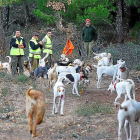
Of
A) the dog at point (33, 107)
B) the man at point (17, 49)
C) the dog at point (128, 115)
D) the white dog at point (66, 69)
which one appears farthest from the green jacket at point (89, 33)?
the dog at point (128, 115)

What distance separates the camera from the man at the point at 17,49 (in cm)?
1409

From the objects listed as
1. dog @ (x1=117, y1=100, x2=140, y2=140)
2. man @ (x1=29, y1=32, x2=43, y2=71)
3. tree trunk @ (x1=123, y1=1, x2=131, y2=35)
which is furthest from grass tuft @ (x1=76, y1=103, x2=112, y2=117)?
tree trunk @ (x1=123, y1=1, x2=131, y2=35)

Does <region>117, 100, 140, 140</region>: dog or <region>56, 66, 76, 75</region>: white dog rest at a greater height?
<region>56, 66, 76, 75</region>: white dog

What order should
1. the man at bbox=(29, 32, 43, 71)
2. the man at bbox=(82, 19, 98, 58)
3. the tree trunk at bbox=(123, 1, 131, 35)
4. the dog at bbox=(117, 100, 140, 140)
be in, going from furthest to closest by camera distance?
the tree trunk at bbox=(123, 1, 131, 35)
the man at bbox=(82, 19, 98, 58)
the man at bbox=(29, 32, 43, 71)
the dog at bbox=(117, 100, 140, 140)

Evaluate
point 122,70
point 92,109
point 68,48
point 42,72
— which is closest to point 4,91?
point 42,72

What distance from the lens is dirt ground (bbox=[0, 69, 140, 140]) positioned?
7488mm

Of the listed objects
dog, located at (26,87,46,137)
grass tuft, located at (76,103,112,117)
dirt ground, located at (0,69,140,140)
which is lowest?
dirt ground, located at (0,69,140,140)

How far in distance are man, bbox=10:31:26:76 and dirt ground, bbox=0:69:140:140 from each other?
270 cm

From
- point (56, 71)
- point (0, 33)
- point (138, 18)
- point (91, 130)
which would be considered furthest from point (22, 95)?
point (138, 18)

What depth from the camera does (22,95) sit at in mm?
11594

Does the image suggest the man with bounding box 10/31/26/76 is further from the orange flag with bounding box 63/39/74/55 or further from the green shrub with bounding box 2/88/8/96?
the orange flag with bounding box 63/39/74/55

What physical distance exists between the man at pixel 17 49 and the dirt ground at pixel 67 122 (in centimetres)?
270

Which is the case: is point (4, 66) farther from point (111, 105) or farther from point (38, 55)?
point (111, 105)

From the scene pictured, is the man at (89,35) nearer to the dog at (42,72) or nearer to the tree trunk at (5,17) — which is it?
the dog at (42,72)
